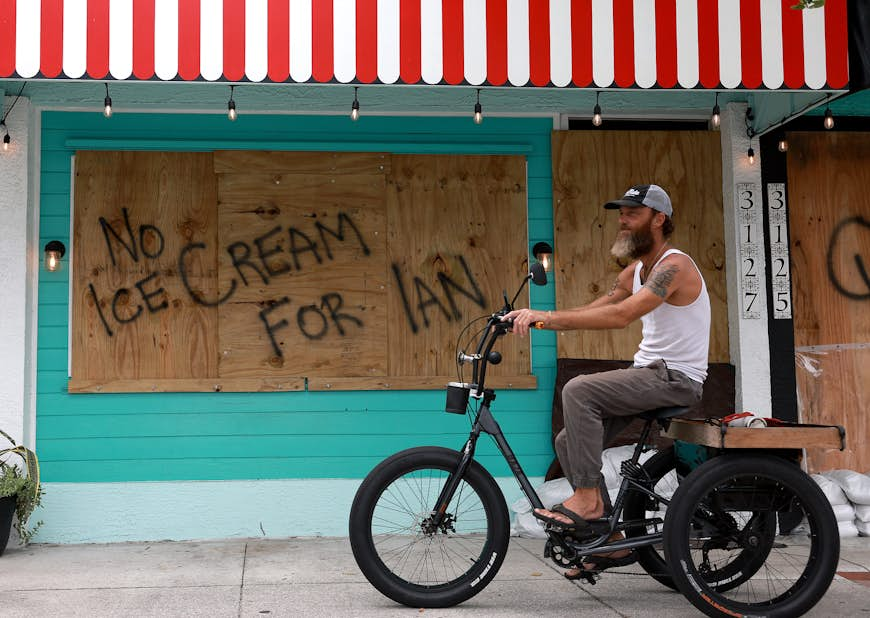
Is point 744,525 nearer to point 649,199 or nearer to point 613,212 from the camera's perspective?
point 649,199

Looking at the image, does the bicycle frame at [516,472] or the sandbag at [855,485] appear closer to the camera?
the bicycle frame at [516,472]

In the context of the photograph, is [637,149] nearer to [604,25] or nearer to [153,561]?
[604,25]

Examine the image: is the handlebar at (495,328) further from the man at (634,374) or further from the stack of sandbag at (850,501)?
the stack of sandbag at (850,501)

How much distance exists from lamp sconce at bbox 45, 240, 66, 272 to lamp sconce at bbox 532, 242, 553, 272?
11.1ft

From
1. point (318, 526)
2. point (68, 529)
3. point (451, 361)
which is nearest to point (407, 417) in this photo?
point (451, 361)

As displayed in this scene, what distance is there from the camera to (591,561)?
4.68 m

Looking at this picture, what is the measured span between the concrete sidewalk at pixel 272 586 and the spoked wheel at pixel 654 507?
136 mm

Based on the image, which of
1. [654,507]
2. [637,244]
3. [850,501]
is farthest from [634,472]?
[850,501]

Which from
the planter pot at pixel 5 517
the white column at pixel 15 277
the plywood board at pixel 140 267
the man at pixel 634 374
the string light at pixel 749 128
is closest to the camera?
the man at pixel 634 374

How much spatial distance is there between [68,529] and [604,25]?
192 inches

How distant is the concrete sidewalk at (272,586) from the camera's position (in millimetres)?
4793

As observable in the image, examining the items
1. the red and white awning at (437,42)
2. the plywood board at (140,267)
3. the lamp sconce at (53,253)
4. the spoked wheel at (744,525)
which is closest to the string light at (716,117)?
the red and white awning at (437,42)

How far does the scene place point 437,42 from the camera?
5.72 metres

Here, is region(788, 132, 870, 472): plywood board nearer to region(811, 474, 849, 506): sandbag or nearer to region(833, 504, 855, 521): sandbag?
region(811, 474, 849, 506): sandbag
